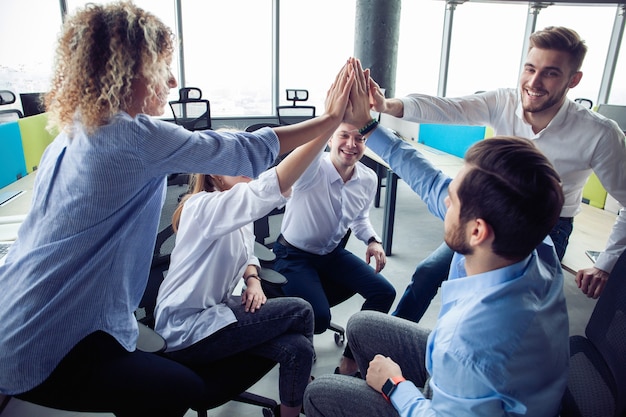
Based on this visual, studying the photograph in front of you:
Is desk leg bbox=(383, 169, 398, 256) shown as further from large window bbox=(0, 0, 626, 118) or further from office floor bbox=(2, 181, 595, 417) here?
large window bbox=(0, 0, 626, 118)

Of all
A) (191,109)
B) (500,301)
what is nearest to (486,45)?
(191,109)

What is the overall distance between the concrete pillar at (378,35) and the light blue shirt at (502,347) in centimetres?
498

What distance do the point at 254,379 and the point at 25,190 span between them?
203 cm

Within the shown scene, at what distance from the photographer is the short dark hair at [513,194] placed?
0.85 metres

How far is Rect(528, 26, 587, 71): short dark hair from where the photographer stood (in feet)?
5.24

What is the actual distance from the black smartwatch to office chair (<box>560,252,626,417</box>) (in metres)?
0.56

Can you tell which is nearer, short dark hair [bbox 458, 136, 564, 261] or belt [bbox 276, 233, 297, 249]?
short dark hair [bbox 458, 136, 564, 261]

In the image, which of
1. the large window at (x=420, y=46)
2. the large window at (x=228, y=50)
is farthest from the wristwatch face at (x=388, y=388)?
the large window at (x=228, y=50)

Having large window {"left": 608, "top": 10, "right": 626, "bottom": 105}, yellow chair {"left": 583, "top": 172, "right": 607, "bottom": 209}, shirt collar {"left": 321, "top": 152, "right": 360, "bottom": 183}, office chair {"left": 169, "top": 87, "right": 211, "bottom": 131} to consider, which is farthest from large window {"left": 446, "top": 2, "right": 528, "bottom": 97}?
shirt collar {"left": 321, "top": 152, "right": 360, "bottom": 183}

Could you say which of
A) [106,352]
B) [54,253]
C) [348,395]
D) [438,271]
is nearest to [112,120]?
[54,253]

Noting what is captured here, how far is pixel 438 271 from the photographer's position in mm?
2100

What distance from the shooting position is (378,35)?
5.59 m

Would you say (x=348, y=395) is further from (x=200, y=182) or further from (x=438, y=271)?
(x=438, y=271)

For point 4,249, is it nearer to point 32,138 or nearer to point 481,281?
point 32,138
